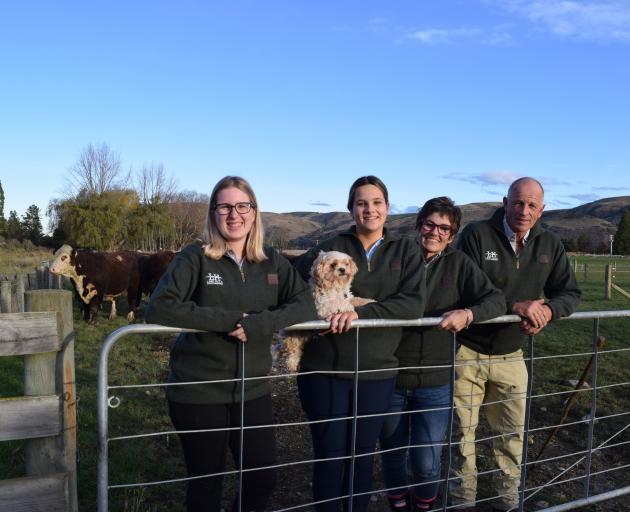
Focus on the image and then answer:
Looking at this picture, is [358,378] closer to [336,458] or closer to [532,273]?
[336,458]

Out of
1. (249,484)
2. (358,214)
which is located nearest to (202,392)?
(249,484)

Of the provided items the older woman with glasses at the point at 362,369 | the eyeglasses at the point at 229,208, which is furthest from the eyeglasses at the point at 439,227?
the eyeglasses at the point at 229,208

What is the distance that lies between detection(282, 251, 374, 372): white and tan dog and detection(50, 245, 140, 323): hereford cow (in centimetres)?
1106

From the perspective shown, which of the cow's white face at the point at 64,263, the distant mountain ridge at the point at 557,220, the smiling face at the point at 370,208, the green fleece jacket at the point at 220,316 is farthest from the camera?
the distant mountain ridge at the point at 557,220

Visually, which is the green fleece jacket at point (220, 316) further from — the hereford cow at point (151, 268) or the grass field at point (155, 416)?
the hereford cow at point (151, 268)

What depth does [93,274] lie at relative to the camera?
46.8ft

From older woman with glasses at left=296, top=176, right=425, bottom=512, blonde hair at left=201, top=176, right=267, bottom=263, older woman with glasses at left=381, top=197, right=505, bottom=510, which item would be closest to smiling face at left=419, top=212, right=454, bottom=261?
older woman with glasses at left=381, top=197, right=505, bottom=510

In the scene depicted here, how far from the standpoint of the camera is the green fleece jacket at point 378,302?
10.7ft

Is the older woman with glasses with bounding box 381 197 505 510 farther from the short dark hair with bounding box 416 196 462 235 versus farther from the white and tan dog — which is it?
the white and tan dog

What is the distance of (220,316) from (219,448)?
0.77 m

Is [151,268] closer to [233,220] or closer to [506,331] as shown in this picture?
[506,331]

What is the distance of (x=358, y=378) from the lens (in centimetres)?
326

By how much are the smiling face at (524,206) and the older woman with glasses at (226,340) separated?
6.01 feet

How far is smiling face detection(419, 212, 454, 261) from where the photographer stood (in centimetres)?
376
